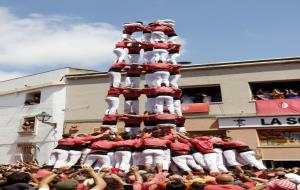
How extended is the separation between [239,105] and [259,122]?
69.5 inches

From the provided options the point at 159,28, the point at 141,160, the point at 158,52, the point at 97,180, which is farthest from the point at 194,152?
the point at 97,180

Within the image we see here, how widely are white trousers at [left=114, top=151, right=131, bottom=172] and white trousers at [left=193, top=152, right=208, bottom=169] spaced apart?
7.06 feet

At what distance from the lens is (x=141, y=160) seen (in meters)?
10.8

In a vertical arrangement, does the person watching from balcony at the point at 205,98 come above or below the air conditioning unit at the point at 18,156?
above

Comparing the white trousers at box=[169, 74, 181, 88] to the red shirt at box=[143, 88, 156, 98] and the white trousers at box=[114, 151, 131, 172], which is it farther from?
the white trousers at box=[114, 151, 131, 172]

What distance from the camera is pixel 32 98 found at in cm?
2836

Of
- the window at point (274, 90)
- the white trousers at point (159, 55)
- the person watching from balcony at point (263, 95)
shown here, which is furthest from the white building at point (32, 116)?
the person watching from balcony at point (263, 95)

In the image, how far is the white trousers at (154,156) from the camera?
10453 mm

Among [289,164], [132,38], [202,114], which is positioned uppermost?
[132,38]

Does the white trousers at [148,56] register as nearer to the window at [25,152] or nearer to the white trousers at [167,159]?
the white trousers at [167,159]

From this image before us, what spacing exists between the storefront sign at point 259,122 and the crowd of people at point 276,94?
63.9 inches

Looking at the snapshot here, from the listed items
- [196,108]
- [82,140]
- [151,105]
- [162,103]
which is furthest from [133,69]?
[196,108]

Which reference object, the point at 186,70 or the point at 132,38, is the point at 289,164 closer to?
the point at 186,70

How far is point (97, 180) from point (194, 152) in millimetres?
7127
